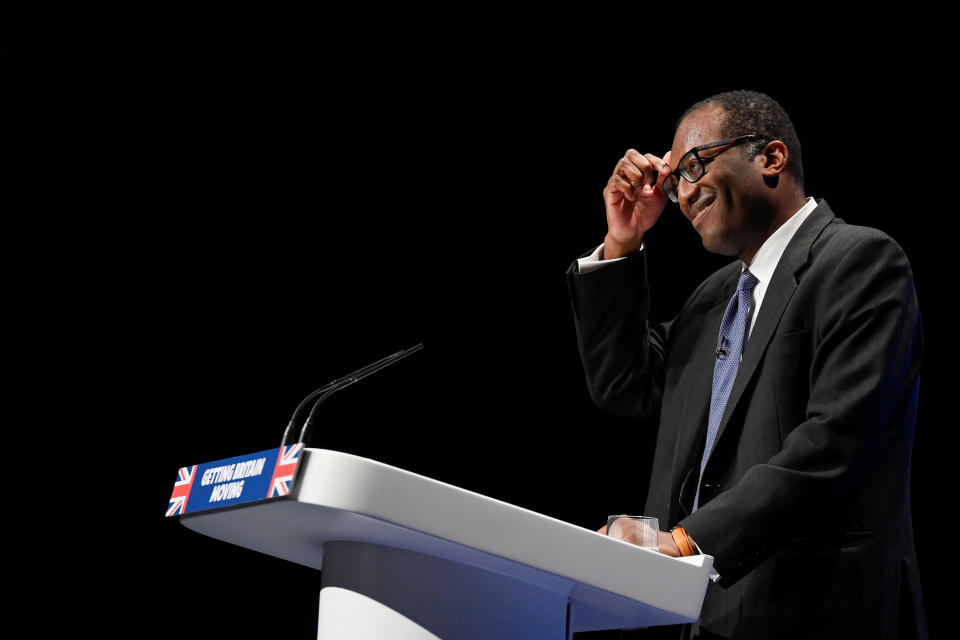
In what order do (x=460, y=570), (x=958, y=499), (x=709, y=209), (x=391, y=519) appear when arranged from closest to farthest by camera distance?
(x=391, y=519) < (x=460, y=570) < (x=709, y=209) < (x=958, y=499)

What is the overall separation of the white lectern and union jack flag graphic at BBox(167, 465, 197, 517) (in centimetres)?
2

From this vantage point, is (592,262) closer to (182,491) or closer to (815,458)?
(815,458)

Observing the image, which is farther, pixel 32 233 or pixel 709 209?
pixel 32 233

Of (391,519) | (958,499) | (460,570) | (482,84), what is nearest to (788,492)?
(460,570)

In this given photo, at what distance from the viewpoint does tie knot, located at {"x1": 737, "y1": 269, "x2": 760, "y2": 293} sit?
2078 millimetres

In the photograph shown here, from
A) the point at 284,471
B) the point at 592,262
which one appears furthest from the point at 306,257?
the point at 284,471

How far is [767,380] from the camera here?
182 cm

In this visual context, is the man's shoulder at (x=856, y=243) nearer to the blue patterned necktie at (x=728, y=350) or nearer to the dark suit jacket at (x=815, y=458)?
the dark suit jacket at (x=815, y=458)

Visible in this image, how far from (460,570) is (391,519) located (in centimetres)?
20

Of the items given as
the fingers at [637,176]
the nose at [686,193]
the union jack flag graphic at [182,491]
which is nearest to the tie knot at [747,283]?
the nose at [686,193]

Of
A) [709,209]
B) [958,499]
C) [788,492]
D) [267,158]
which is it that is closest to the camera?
[788,492]

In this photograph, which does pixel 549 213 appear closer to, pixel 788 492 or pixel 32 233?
pixel 32 233

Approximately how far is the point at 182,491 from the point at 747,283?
1255mm

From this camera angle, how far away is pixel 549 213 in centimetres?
371
